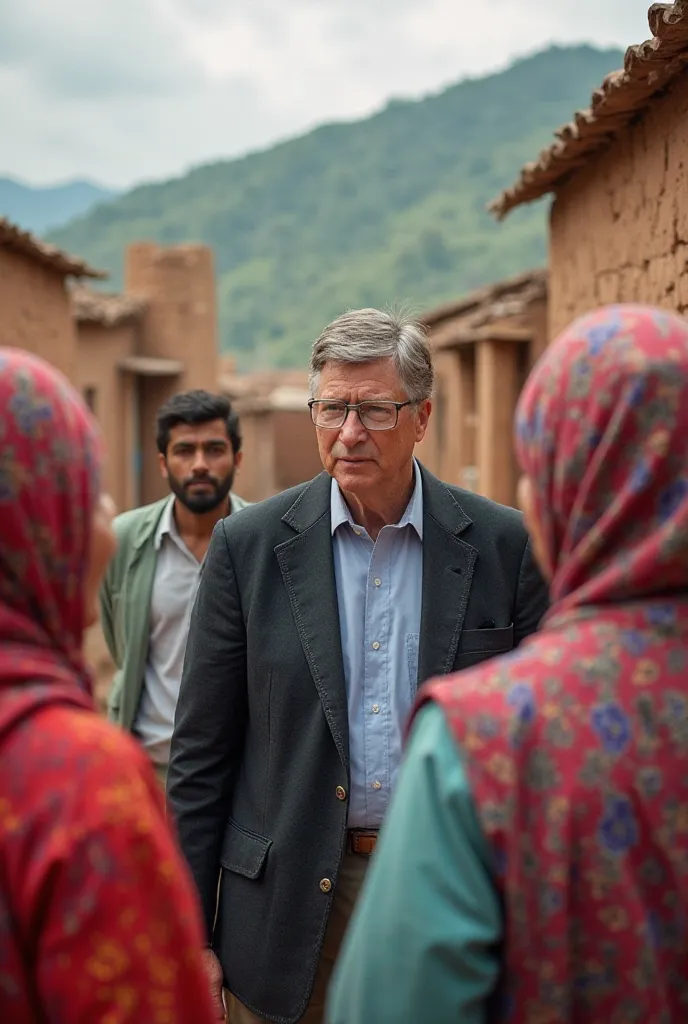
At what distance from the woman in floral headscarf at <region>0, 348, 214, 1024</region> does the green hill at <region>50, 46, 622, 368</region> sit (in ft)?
237

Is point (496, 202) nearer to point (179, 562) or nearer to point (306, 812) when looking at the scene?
point (179, 562)

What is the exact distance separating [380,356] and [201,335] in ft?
52.6

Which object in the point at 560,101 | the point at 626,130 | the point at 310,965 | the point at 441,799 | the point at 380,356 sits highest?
the point at 560,101

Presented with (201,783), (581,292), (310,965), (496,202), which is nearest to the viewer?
(310,965)

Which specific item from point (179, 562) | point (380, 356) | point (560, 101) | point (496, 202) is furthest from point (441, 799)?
point (560, 101)

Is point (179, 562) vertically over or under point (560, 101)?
under

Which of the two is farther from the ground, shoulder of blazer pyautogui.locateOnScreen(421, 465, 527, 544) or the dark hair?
the dark hair

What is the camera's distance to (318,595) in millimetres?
3064

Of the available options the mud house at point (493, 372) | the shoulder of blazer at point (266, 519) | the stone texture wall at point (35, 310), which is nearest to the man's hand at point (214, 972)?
the shoulder of blazer at point (266, 519)

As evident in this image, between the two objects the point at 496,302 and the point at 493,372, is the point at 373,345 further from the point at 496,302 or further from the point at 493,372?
the point at 496,302

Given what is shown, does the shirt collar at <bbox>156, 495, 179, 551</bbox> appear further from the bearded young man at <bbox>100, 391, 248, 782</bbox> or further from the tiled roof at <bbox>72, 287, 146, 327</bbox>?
the tiled roof at <bbox>72, 287, 146, 327</bbox>

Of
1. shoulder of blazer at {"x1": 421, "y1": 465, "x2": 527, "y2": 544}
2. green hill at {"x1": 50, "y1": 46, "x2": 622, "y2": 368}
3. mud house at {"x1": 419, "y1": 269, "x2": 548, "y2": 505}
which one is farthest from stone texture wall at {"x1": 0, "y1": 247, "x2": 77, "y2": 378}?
green hill at {"x1": 50, "y1": 46, "x2": 622, "y2": 368}

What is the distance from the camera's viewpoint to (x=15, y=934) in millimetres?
1575

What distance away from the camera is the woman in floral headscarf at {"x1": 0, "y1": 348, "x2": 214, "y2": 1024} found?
1.55m
